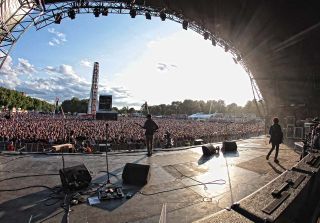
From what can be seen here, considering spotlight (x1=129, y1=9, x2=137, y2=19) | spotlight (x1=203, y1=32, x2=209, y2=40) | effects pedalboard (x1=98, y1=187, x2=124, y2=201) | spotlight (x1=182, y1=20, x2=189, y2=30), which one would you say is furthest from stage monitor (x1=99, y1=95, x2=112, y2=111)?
spotlight (x1=203, y1=32, x2=209, y2=40)

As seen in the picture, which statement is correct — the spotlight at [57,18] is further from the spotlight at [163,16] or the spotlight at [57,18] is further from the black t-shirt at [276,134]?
the black t-shirt at [276,134]

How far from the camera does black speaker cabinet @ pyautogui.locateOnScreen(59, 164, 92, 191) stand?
5406 mm

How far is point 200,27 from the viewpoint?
24203 mm

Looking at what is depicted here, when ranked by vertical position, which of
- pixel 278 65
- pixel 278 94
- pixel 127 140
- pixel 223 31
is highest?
pixel 223 31

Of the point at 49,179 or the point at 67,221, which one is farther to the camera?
the point at 49,179

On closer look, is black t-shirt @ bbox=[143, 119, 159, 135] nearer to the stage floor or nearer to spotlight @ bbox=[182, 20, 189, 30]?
the stage floor

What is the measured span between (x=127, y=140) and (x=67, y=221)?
17151 millimetres

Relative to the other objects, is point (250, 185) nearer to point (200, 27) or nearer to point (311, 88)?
point (311, 88)

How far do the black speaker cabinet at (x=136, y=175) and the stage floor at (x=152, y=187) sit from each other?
20 centimetres

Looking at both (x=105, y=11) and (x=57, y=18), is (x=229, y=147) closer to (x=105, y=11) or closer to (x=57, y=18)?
(x=105, y=11)

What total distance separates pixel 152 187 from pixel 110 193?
3.50 feet

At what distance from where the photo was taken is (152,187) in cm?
585

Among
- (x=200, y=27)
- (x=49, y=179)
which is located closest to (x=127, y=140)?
(x=200, y=27)

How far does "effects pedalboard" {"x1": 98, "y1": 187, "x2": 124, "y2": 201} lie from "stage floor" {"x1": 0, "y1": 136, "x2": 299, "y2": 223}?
0.48 ft
